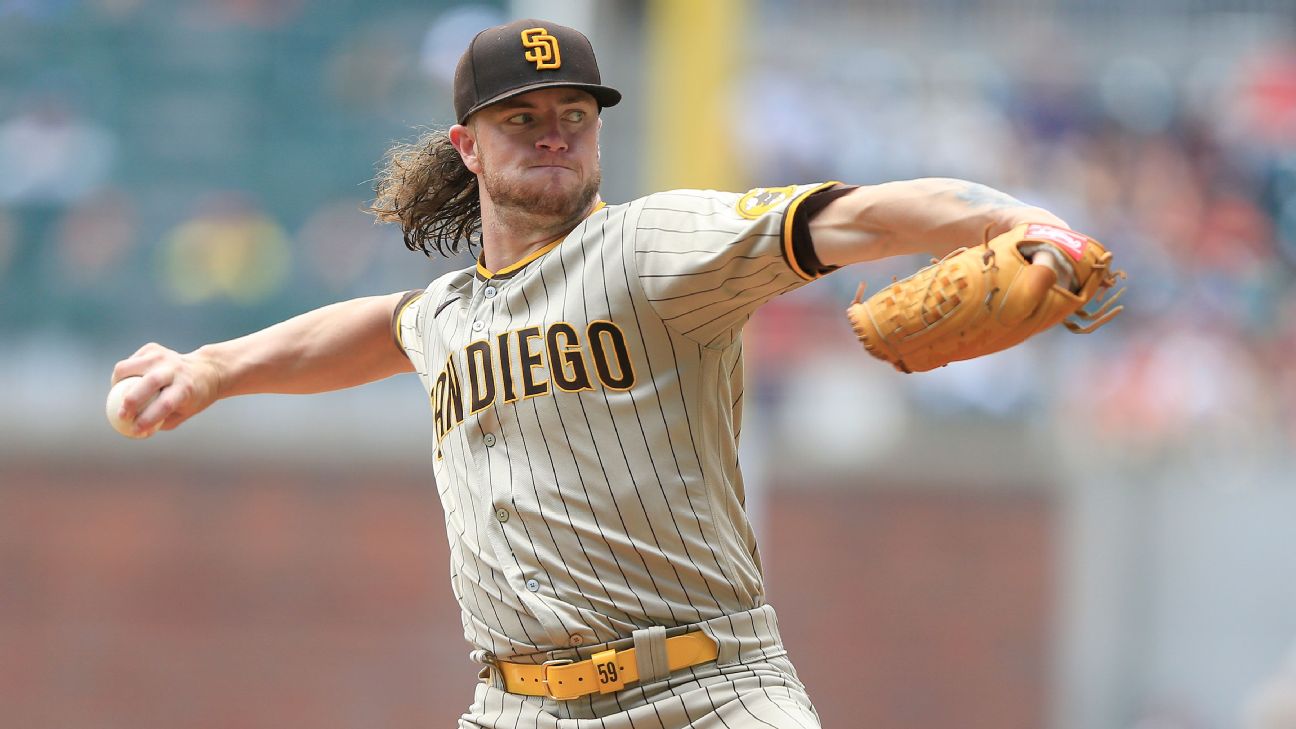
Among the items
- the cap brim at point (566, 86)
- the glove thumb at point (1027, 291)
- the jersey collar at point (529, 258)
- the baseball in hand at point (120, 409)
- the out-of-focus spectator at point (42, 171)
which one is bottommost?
the glove thumb at point (1027, 291)

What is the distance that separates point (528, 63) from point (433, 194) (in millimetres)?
697

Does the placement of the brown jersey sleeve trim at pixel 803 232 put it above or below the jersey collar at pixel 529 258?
below

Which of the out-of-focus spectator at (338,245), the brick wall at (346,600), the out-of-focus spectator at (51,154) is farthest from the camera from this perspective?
the out-of-focus spectator at (51,154)

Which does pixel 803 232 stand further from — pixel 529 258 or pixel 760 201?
pixel 529 258

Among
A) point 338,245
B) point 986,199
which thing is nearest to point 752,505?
point 338,245

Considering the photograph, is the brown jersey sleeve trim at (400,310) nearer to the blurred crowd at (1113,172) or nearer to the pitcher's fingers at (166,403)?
the pitcher's fingers at (166,403)

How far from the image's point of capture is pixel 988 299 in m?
Result: 2.60

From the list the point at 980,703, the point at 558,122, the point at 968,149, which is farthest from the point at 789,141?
the point at 558,122

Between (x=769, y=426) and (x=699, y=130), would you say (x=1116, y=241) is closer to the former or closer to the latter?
(x=769, y=426)

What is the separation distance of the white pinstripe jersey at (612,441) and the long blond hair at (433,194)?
2.19ft

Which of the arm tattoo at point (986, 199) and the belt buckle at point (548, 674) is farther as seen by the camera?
the belt buckle at point (548, 674)

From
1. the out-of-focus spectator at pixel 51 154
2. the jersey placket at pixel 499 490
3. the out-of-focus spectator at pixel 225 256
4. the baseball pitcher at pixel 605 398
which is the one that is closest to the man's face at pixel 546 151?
the baseball pitcher at pixel 605 398

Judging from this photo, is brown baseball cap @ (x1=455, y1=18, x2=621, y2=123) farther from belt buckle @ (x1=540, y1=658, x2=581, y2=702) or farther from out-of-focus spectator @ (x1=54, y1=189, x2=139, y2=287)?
out-of-focus spectator @ (x1=54, y1=189, x2=139, y2=287)

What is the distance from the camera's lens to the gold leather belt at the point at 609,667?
3119 millimetres
